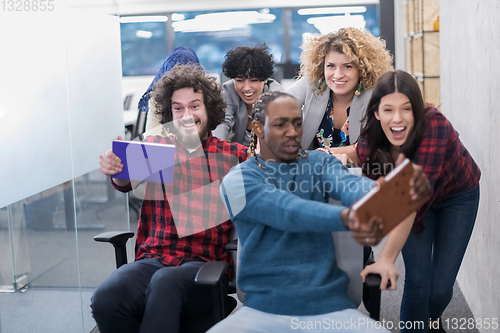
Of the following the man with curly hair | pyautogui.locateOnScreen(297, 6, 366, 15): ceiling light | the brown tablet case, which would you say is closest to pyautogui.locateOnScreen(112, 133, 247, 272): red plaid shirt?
the man with curly hair

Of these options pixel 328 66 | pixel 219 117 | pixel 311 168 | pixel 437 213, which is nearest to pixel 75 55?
pixel 219 117

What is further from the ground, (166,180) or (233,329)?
(166,180)

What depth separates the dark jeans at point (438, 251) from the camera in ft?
5.77

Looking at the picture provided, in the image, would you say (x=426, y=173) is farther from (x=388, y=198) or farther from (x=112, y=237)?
(x=112, y=237)

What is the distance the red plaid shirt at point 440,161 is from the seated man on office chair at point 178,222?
2.03 ft

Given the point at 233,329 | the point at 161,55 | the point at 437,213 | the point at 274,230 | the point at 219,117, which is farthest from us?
the point at 161,55

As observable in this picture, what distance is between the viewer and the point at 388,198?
3.46ft

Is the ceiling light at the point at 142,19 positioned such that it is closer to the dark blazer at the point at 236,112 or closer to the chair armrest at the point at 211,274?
the dark blazer at the point at 236,112

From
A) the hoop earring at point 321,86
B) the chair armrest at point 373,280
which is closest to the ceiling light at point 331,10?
the hoop earring at point 321,86

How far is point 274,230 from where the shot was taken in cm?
144

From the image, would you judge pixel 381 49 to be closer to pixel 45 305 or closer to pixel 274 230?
pixel 274 230

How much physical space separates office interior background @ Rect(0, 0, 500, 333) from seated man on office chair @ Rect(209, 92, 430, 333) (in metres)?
0.95

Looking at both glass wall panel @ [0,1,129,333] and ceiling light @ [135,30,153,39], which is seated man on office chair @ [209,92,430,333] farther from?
ceiling light @ [135,30,153,39]

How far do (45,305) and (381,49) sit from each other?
2.04m
